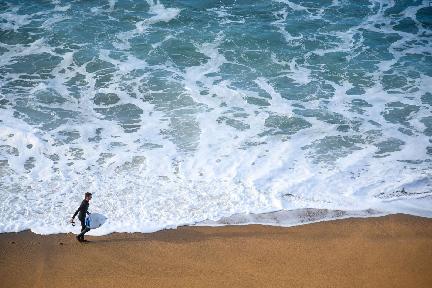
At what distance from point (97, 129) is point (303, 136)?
5340 millimetres

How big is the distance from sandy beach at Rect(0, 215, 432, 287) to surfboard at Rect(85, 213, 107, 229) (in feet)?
0.87

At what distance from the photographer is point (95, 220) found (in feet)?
25.6

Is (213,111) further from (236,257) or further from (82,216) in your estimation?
(236,257)

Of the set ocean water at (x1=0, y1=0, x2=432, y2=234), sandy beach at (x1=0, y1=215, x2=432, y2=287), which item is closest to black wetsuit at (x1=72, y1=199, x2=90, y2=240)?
sandy beach at (x1=0, y1=215, x2=432, y2=287)

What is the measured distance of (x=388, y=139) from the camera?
420 inches

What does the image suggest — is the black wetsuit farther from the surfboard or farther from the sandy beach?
the sandy beach

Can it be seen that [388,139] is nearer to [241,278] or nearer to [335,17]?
[241,278]

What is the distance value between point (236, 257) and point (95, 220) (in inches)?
105

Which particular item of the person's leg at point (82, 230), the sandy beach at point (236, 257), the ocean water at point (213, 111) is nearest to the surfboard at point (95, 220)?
the person's leg at point (82, 230)

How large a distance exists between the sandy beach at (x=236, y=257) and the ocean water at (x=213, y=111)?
0.37m

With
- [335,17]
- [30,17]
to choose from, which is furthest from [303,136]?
[30,17]

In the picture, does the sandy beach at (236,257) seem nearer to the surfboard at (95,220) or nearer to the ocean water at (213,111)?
the surfboard at (95,220)

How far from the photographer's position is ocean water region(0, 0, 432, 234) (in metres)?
8.60

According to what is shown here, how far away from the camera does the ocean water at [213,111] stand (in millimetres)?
8602
